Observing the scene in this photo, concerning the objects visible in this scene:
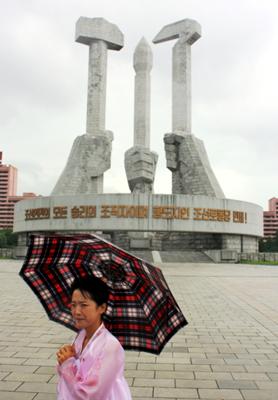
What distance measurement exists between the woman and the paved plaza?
157 centimetres

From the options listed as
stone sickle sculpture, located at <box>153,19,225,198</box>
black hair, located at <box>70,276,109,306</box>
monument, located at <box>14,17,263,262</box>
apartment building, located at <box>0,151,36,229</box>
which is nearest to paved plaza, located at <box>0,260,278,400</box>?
black hair, located at <box>70,276,109,306</box>

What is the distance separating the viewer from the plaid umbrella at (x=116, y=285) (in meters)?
2.16

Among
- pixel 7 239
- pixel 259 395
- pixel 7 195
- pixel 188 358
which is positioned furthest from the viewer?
pixel 7 195

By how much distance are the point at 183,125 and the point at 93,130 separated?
23.0 ft

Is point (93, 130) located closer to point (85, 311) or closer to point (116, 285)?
point (116, 285)

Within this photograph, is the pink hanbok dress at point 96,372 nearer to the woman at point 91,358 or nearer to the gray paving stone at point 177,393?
the woman at point 91,358

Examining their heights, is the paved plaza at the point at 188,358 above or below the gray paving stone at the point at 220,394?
below

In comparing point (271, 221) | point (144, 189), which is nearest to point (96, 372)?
point (144, 189)

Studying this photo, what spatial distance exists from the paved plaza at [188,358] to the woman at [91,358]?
1.57 metres

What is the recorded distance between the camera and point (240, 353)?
432 centimetres

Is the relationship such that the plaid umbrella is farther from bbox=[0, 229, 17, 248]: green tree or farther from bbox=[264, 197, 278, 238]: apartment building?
bbox=[264, 197, 278, 238]: apartment building

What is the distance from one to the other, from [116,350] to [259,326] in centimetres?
479

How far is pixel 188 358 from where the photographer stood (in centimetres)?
415

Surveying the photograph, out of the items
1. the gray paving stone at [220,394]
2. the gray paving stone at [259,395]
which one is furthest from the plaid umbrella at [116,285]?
the gray paving stone at [259,395]
